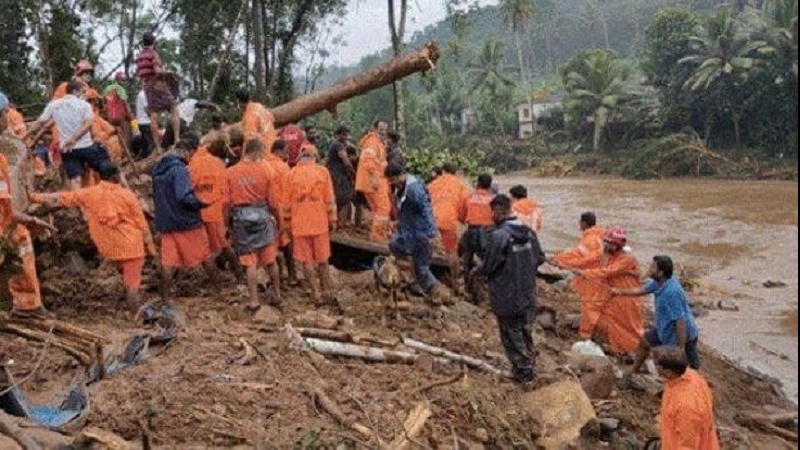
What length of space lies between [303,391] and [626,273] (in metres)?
4.01

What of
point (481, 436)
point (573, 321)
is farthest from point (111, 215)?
point (573, 321)

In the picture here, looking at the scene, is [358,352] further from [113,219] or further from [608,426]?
[113,219]

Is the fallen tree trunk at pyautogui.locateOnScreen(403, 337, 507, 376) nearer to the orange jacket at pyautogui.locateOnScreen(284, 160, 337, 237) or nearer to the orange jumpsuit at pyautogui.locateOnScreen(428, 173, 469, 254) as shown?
the orange jacket at pyautogui.locateOnScreen(284, 160, 337, 237)

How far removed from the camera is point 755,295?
14484 millimetres

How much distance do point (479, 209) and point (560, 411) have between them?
324 centimetres

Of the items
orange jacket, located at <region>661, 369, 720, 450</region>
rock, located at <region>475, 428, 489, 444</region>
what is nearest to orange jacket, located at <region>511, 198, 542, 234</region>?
rock, located at <region>475, 428, 489, 444</region>

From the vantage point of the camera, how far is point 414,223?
846 cm

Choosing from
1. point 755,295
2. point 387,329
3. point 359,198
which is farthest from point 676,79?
point 387,329

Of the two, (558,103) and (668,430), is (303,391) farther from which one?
(558,103)

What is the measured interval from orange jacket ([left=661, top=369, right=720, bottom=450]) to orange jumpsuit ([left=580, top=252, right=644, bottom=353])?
10.3 ft

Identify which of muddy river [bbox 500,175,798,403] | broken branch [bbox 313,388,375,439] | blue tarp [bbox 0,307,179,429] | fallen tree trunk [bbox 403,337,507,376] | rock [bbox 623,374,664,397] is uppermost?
blue tarp [bbox 0,307,179,429]

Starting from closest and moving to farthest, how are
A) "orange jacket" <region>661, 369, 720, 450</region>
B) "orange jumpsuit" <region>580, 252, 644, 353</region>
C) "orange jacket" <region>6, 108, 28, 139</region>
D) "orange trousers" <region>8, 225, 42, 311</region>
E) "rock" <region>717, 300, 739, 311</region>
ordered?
"orange jacket" <region>661, 369, 720, 450</region>
"orange trousers" <region>8, 225, 42, 311</region>
"orange jumpsuit" <region>580, 252, 644, 353</region>
"orange jacket" <region>6, 108, 28, 139</region>
"rock" <region>717, 300, 739, 311</region>

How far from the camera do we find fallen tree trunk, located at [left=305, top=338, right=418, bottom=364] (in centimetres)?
671

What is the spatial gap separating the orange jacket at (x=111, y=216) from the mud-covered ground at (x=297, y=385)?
2.27 ft
